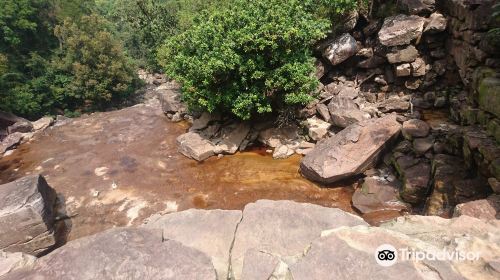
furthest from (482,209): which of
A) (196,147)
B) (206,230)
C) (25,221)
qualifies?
(25,221)

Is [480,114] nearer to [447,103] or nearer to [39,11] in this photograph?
[447,103]

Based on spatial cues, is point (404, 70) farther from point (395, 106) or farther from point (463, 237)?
point (463, 237)

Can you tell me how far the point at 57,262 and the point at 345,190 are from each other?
9.53 metres

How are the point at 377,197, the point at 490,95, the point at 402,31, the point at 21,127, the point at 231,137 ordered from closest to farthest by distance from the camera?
the point at 490,95 → the point at 377,197 → the point at 402,31 → the point at 231,137 → the point at 21,127

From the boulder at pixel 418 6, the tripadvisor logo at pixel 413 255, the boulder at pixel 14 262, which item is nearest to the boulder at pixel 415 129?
the boulder at pixel 418 6

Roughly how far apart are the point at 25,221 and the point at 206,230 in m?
8.12

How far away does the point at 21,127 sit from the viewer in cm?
2092

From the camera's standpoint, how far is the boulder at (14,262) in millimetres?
4227

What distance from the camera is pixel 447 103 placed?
540 inches

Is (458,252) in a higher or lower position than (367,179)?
higher

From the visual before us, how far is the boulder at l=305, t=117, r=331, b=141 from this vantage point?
A: 14172 mm

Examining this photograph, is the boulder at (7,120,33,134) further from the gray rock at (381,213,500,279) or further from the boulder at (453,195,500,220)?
the boulder at (453,195,500,220)

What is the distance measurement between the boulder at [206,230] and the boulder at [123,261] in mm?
170

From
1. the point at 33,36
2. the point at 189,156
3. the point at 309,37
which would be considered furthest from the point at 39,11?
the point at 309,37
